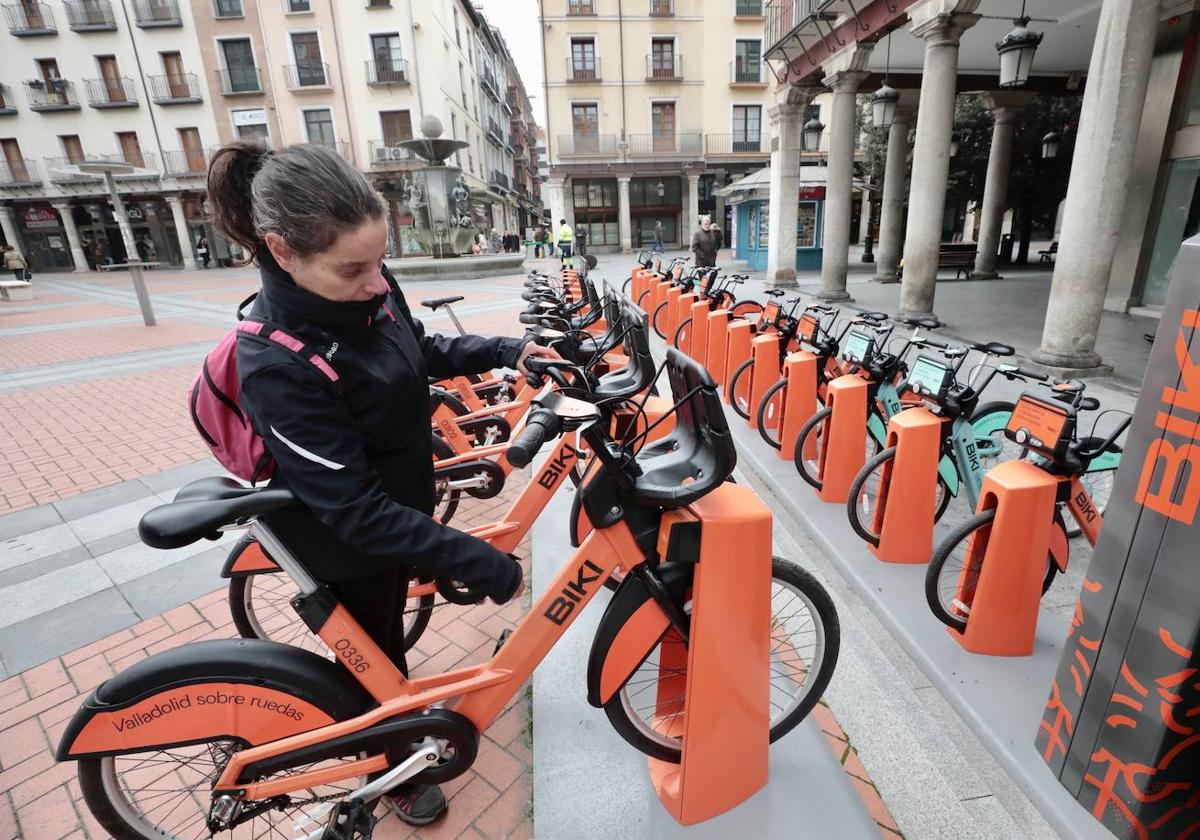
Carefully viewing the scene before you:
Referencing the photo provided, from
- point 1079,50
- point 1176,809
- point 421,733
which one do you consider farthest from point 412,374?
point 1079,50

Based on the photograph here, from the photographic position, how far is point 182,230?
3152 centimetres

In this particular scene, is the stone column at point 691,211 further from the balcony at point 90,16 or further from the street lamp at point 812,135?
the balcony at point 90,16

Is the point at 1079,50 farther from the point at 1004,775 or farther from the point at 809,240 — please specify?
the point at 1004,775

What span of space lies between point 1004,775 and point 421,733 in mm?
1912

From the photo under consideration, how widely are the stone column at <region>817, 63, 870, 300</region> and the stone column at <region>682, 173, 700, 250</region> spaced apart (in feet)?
68.2

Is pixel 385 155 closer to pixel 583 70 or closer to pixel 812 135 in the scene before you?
pixel 583 70

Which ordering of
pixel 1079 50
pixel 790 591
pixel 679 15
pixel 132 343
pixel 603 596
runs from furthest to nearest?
pixel 679 15 → pixel 1079 50 → pixel 132 343 → pixel 603 596 → pixel 790 591

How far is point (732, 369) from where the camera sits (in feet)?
18.1

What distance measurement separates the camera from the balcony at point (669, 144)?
3242 cm

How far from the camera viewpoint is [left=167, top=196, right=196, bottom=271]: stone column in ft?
102

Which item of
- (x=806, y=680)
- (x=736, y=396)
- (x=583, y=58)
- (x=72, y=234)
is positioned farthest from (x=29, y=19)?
(x=806, y=680)

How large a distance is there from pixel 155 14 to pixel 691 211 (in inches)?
1112

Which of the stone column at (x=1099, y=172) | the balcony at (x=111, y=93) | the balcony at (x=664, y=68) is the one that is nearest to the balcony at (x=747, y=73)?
the balcony at (x=664, y=68)

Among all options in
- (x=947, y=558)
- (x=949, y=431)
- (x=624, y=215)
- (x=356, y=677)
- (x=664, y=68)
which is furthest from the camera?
(x=664, y=68)
